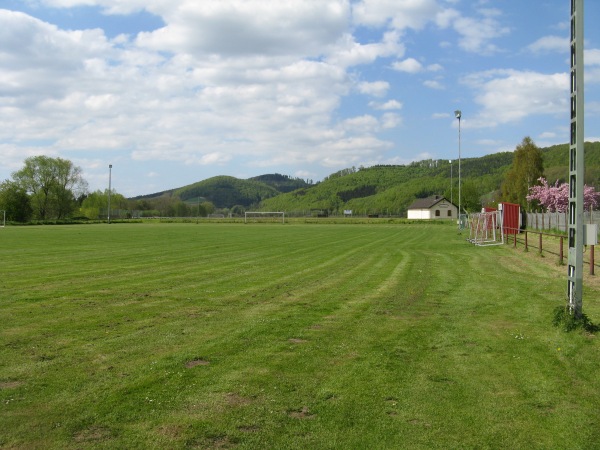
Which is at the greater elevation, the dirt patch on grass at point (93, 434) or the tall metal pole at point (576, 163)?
the tall metal pole at point (576, 163)

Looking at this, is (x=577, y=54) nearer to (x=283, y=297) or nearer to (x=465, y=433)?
(x=465, y=433)

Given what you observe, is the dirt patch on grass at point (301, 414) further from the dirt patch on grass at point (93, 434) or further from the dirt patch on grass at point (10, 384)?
the dirt patch on grass at point (10, 384)

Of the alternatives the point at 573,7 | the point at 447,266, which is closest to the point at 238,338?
the point at 573,7

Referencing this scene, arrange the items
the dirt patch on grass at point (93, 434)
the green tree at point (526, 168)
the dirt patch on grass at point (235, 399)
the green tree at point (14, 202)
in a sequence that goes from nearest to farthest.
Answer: the dirt patch on grass at point (93, 434) < the dirt patch on grass at point (235, 399) < the green tree at point (526, 168) < the green tree at point (14, 202)

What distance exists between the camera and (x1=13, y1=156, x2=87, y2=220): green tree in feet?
328

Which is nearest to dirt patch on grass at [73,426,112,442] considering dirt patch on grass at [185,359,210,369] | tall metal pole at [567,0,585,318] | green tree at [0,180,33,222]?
dirt patch on grass at [185,359,210,369]

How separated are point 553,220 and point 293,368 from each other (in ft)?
135

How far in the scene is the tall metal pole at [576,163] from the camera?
754cm

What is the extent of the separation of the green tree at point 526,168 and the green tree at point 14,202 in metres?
82.1

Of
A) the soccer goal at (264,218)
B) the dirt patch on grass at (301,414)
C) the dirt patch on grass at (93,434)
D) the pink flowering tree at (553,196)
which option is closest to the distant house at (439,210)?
the soccer goal at (264,218)

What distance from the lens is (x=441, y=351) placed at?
6.63 meters

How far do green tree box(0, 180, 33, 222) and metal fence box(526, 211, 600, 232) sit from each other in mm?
83631

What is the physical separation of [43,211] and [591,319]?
10791 cm

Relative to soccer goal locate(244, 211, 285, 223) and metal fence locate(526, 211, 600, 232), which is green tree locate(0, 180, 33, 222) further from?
metal fence locate(526, 211, 600, 232)
